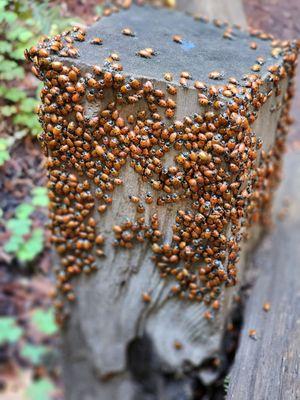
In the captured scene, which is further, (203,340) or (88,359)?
(88,359)

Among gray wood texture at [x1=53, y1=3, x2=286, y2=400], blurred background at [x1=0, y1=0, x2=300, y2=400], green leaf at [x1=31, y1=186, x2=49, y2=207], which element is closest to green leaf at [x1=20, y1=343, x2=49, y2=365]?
blurred background at [x1=0, y1=0, x2=300, y2=400]

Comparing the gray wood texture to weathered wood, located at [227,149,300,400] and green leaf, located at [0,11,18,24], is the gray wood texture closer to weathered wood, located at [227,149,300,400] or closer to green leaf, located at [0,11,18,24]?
weathered wood, located at [227,149,300,400]

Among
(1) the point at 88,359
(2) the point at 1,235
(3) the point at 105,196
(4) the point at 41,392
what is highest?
(3) the point at 105,196

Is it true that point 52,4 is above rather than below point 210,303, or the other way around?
above

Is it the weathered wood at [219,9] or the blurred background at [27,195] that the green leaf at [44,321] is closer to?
the blurred background at [27,195]

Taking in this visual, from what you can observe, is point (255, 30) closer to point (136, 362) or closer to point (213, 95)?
point (213, 95)

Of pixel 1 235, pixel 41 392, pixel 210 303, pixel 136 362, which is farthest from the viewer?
pixel 41 392

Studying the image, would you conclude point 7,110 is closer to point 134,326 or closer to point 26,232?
point 26,232

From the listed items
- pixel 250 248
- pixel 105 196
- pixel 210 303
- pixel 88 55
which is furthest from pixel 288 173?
pixel 88 55
